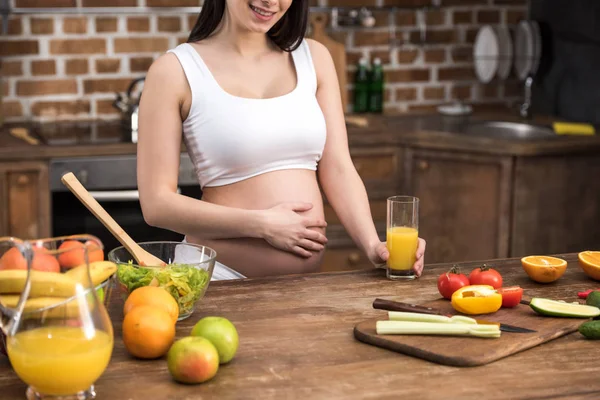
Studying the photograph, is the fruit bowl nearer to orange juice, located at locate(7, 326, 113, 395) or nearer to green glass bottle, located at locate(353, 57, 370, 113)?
orange juice, located at locate(7, 326, 113, 395)

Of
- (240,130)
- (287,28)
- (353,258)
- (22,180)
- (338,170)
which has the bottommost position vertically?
(353,258)

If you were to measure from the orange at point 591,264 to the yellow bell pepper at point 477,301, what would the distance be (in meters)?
0.36

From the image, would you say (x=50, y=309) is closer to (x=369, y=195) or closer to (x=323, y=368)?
(x=323, y=368)

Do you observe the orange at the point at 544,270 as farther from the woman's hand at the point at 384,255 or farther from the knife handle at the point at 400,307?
the knife handle at the point at 400,307

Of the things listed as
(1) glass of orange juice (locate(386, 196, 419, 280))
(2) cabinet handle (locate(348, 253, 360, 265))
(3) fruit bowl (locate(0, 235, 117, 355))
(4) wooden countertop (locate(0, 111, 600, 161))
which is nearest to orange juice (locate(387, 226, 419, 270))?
(1) glass of orange juice (locate(386, 196, 419, 280))

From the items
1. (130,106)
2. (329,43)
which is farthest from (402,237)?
(329,43)

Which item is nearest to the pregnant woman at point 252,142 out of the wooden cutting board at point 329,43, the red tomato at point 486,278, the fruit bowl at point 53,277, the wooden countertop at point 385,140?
the red tomato at point 486,278

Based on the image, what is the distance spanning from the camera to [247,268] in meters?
2.26

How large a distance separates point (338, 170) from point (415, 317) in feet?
2.57

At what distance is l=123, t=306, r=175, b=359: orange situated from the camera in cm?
151

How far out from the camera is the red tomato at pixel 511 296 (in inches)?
70.6

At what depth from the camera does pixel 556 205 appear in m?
3.65

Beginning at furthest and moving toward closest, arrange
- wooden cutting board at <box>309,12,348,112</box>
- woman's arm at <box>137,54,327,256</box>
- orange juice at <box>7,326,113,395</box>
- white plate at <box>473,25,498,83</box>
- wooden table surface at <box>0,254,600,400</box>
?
white plate at <box>473,25,498,83</box> < wooden cutting board at <box>309,12,348,112</box> < woman's arm at <box>137,54,327,256</box> < wooden table surface at <box>0,254,600,400</box> < orange juice at <box>7,326,113,395</box>

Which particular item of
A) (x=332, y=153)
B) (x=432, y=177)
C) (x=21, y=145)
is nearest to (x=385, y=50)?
(x=432, y=177)
